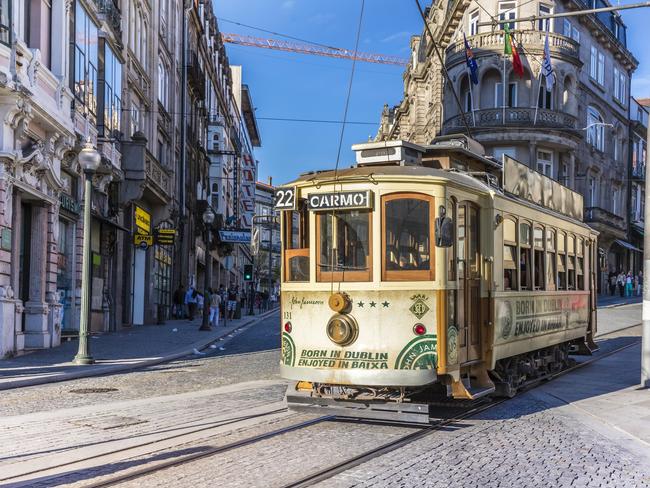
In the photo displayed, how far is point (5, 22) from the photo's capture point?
1697 centimetres

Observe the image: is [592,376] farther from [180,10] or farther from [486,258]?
[180,10]

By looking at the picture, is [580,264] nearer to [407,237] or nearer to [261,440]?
[407,237]

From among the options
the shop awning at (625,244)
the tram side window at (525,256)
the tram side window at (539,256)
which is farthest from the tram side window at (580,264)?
the shop awning at (625,244)

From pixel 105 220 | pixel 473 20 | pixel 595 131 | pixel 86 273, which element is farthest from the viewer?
pixel 595 131

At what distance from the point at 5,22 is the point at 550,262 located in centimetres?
1182

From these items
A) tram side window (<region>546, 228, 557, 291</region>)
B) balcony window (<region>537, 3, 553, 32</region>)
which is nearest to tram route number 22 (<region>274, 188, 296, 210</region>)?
tram side window (<region>546, 228, 557, 291</region>)

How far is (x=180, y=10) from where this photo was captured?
42062 mm

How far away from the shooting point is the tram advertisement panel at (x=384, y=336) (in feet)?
30.8

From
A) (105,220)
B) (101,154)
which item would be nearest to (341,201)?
(101,154)

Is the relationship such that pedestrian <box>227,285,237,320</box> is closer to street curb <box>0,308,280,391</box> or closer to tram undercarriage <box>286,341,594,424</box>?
street curb <box>0,308,280,391</box>

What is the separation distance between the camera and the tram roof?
9.73 m

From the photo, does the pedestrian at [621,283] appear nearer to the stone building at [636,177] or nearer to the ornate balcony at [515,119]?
the ornate balcony at [515,119]

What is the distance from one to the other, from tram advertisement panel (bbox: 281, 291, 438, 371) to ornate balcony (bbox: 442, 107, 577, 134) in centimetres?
3454

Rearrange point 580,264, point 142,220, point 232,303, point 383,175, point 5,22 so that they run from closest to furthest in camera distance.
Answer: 1. point 383,175
2. point 580,264
3. point 5,22
4. point 142,220
5. point 232,303
